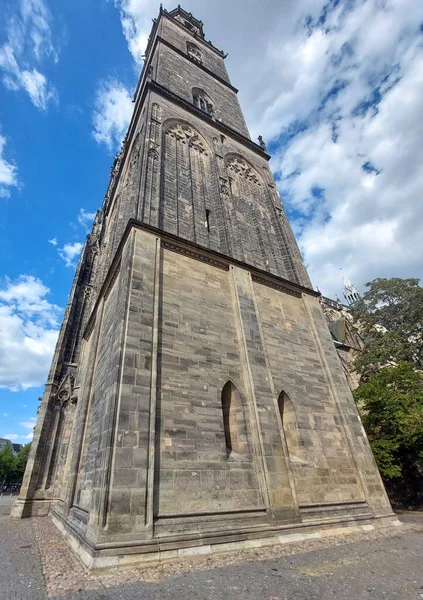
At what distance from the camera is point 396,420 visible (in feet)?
40.3

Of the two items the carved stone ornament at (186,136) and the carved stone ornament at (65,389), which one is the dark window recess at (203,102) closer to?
the carved stone ornament at (186,136)

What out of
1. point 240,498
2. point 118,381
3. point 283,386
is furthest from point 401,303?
point 118,381

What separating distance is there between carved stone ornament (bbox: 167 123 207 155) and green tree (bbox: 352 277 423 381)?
592 inches

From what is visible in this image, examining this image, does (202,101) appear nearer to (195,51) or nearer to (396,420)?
(195,51)

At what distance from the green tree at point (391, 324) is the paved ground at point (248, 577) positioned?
13.5 meters

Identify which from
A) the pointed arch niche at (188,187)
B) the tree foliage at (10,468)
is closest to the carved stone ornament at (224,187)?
the pointed arch niche at (188,187)

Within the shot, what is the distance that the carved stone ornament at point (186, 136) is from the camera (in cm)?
1362

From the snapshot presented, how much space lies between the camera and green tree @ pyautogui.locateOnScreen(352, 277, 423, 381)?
17.9 meters

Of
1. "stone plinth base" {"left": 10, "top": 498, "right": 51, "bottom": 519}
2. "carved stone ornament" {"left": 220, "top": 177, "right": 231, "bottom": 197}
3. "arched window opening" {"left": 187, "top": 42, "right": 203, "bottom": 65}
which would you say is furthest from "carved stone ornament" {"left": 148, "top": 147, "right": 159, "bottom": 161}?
"arched window opening" {"left": 187, "top": 42, "right": 203, "bottom": 65}

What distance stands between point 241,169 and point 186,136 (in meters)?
3.42

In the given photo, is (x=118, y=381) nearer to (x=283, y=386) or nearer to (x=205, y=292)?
(x=205, y=292)

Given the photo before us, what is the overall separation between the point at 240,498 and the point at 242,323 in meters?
4.28

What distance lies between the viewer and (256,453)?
22.4 ft

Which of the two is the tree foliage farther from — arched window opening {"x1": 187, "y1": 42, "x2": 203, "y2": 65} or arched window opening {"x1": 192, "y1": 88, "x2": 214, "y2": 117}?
arched window opening {"x1": 187, "y1": 42, "x2": 203, "y2": 65}
